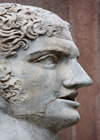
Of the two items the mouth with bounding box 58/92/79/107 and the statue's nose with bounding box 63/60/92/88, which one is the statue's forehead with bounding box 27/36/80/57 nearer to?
the statue's nose with bounding box 63/60/92/88

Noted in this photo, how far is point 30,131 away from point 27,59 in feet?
1.40

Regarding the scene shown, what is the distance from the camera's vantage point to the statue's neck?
2730mm

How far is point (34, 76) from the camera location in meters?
2.72

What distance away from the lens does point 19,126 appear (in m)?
2.76

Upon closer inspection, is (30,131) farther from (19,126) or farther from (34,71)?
(34,71)

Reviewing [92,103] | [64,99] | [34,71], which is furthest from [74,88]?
[92,103]

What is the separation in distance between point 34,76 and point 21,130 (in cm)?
33

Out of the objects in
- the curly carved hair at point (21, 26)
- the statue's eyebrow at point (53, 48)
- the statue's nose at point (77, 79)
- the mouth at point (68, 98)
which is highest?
the curly carved hair at point (21, 26)

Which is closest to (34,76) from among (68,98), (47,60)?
(47,60)

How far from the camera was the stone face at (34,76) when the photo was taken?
2.72 meters

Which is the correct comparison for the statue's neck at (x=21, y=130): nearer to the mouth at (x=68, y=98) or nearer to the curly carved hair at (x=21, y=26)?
the mouth at (x=68, y=98)

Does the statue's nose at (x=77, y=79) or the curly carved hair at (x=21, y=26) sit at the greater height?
the curly carved hair at (x=21, y=26)

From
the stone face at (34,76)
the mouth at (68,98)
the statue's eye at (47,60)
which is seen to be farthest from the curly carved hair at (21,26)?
the mouth at (68,98)

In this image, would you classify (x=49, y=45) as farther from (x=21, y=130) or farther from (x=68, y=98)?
(x=21, y=130)
